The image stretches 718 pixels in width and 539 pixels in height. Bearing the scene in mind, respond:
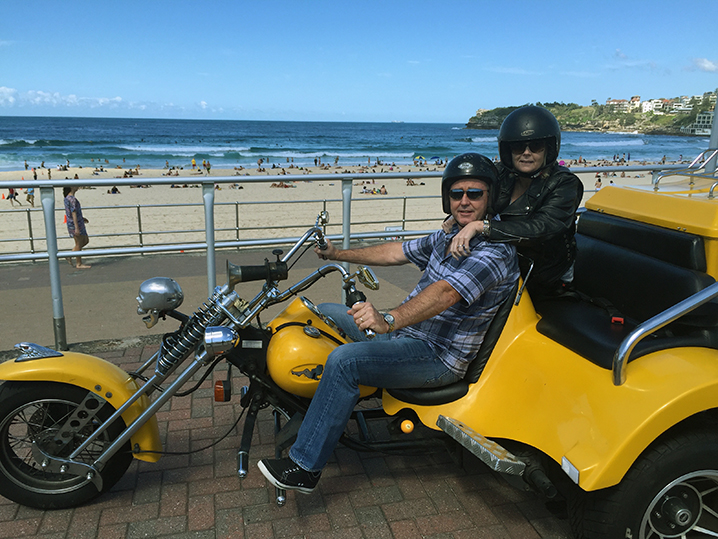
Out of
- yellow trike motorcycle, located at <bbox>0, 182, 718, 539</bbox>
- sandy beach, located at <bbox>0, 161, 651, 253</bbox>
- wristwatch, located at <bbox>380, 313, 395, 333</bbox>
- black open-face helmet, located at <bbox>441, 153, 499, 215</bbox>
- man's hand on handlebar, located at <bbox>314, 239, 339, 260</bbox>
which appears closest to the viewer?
yellow trike motorcycle, located at <bbox>0, 182, 718, 539</bbox>

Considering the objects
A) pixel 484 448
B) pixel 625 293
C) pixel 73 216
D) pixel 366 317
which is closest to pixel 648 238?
pixel 625 293

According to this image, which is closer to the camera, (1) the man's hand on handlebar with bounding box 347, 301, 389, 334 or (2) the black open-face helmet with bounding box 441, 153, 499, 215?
(1) the man's hand on handlebar with bounding box 347, 301, 389, 334

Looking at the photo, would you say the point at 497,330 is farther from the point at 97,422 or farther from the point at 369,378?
the point at 97,422

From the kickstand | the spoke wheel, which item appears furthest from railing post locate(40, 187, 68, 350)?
the spoke wheel

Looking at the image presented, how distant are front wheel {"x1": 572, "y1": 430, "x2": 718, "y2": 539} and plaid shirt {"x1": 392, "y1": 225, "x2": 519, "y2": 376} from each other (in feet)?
2.48

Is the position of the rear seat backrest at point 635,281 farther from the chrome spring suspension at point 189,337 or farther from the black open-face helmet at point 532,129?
the chrome spring suspension at point 189,337

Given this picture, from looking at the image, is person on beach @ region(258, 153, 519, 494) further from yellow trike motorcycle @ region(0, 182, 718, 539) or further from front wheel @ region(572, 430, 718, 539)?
front wheel @ region(572, 430, 718, 539)

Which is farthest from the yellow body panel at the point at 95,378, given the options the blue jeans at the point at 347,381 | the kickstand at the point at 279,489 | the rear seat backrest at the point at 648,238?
the rear seat backrest at the point at 648,238

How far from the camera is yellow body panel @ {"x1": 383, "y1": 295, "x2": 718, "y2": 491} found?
1.98m

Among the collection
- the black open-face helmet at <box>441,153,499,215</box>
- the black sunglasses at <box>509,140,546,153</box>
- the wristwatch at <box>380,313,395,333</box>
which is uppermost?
the black sunglasses at <box>509,140,546,153</box>

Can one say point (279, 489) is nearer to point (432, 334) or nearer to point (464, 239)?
point (432, 334)

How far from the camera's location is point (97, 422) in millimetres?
2492

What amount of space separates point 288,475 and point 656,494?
4.72 feet

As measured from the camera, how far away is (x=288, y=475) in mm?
2381
